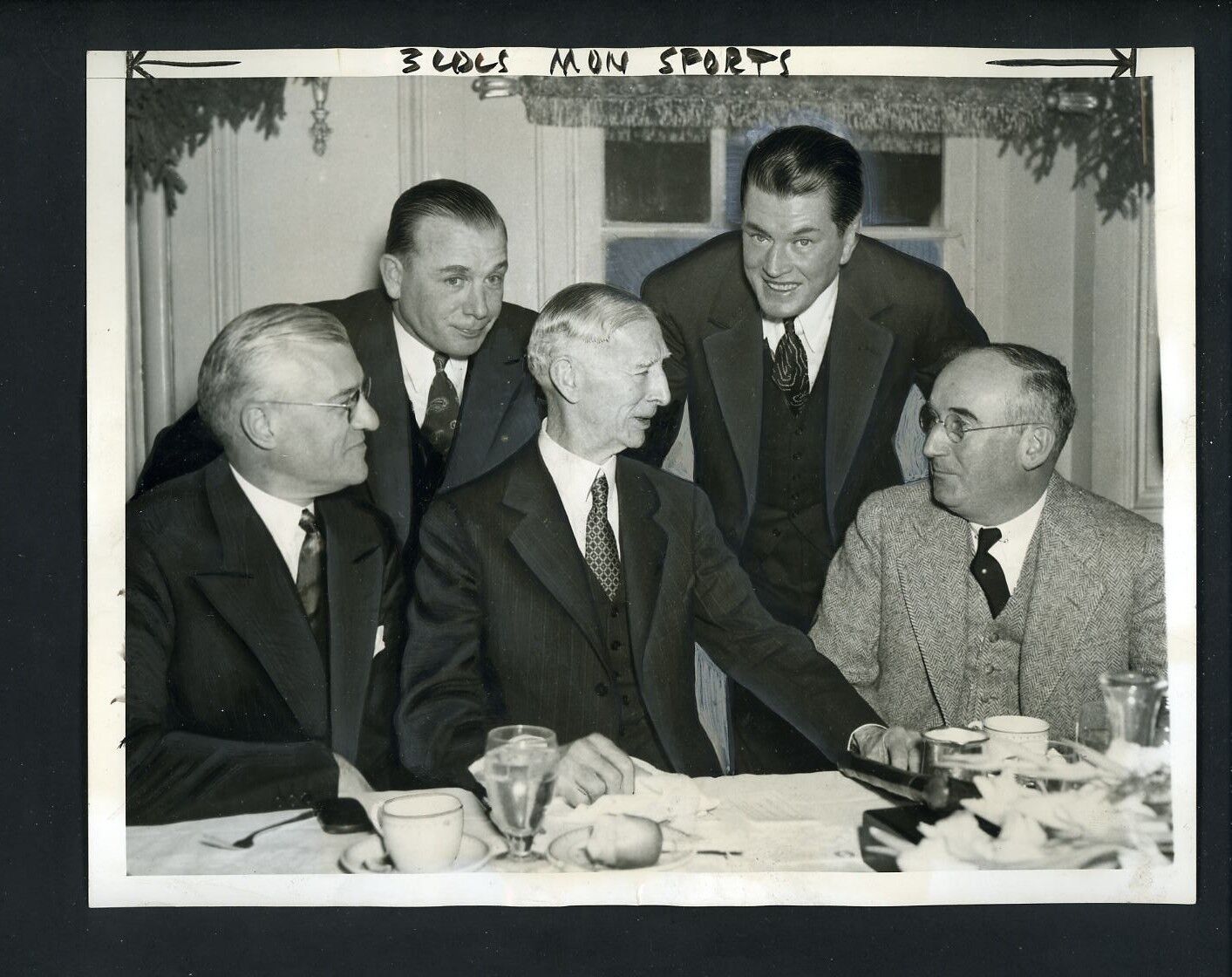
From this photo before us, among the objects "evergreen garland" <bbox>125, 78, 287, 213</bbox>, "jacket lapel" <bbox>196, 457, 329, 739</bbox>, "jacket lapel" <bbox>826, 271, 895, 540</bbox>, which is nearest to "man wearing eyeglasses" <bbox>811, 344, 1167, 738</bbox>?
"jacket lapel" <bbox>826, 271, 895, 540</bbox>

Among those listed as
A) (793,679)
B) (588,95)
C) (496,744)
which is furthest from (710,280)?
(496,744)

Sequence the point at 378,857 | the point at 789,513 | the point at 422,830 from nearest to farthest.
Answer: the point at 422,830 → the point at 378,857 → the point at 789,513

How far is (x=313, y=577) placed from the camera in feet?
6.83

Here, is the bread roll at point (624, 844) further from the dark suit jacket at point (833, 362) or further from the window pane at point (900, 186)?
the window pane at point (900, 186)

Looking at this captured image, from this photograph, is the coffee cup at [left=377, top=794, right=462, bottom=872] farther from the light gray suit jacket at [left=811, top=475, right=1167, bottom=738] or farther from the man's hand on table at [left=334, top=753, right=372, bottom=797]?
the light gray suit jacket at [left=811, top=475, right=1167, bottom=738]

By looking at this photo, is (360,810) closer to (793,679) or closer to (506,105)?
(793,679)

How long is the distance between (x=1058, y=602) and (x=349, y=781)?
1.33 m

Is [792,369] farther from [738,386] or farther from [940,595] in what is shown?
[940,595]

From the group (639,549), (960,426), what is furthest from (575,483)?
(960,426)

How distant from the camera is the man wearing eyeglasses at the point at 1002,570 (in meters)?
2.12

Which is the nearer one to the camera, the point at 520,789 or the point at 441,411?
the point at 520,789

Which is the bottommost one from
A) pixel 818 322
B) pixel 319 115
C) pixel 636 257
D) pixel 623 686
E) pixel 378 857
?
pixel 378 857

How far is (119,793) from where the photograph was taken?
2094mm

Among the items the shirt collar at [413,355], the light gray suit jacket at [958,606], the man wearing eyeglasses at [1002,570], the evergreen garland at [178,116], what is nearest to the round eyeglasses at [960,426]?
the man wearing eyeglasses at [1002,570]
